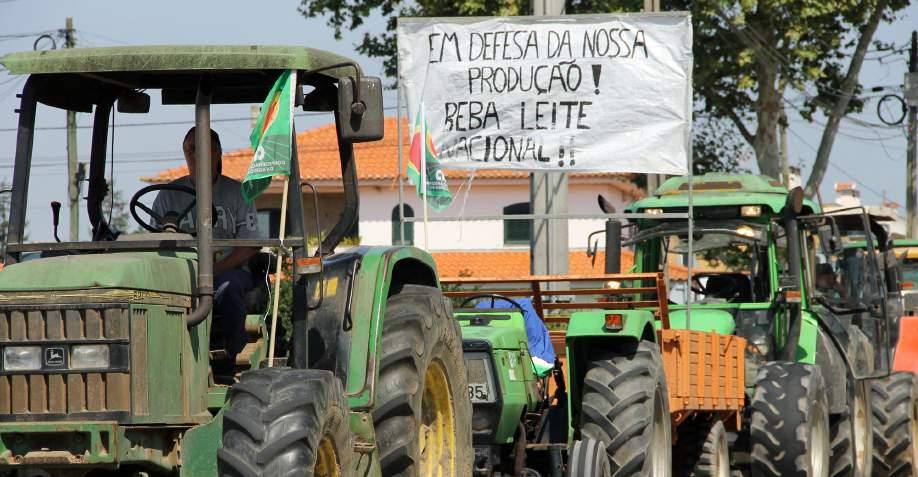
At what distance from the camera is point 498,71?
547 inches

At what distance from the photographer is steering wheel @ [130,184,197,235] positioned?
7289 millimetres

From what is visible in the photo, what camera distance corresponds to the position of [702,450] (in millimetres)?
11727

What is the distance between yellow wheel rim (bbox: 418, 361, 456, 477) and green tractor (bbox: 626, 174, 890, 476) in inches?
162

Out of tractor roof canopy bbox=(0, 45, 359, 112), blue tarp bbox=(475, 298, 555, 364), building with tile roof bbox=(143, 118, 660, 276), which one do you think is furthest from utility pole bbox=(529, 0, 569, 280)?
building with tile roof bbox=(143, 118, 660, 276)

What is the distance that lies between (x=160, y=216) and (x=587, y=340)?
12.0 feet

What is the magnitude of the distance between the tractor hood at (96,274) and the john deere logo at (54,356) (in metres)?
0.25

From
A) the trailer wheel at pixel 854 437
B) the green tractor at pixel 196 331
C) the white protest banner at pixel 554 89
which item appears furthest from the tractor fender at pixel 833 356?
the green tractor at pixel 196 331

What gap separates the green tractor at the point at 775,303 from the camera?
12070 millimetres

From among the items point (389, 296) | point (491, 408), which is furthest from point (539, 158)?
point (389, 296)

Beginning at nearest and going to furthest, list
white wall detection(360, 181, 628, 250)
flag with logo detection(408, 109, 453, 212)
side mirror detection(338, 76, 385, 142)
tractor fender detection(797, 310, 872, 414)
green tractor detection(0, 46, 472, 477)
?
green tractor detection(0, 46, 472, 477) < side mirror detection(338, 76, 385, 142) < flag with logo detection(408, 109, 453, 212) < tractor fender detection(797, 310, 872, 414) < white wall detection(360, 181, 628, 250)

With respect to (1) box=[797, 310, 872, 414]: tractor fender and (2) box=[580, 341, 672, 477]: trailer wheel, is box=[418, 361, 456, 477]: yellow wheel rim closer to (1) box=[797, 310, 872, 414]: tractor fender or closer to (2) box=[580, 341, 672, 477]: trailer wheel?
(2) box=[580, 341, 672, 477]: trailer wheel

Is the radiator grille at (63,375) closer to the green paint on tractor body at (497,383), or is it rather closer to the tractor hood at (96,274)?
the tractor hood at (96,274)

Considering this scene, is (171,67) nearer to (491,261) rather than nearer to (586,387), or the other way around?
(586,387)

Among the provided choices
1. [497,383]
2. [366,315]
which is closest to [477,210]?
[497,383]
